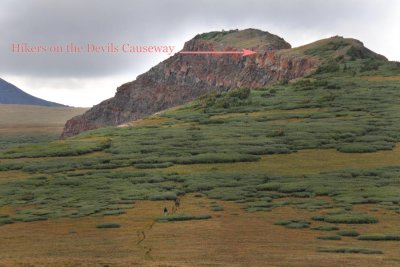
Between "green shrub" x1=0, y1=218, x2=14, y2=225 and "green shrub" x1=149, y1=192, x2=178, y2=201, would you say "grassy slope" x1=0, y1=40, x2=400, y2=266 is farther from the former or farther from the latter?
"green shrub" x1=0, y1=218, x2=14, y2=225

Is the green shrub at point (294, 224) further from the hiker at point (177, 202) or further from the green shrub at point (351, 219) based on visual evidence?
the hiker at point (177, 202)

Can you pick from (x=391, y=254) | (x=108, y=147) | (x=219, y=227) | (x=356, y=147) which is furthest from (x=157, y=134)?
(x=391, y=254)

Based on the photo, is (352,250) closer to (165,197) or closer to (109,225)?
(109,225)

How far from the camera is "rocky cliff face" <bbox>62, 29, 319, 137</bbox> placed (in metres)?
154

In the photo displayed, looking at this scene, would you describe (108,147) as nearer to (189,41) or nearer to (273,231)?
(273,231)

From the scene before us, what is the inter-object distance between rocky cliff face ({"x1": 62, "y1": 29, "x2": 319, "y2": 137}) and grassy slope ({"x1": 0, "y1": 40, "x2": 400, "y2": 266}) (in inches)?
905

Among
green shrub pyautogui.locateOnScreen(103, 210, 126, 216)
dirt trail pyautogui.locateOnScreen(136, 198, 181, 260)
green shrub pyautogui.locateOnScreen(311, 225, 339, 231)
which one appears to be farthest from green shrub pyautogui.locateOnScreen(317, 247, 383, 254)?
green shrub pyautogui.locateOnScreen(103, 210, 126, 216)

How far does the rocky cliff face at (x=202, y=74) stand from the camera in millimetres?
154375

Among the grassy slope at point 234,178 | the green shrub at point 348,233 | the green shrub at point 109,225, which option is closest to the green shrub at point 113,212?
the grassy slope at point 234,178

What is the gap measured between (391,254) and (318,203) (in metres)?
19.1

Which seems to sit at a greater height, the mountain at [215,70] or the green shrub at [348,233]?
the mountain at [215,70]

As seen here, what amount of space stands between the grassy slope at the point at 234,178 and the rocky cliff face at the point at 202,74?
75.4 ft

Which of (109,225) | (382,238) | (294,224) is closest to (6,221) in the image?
(109,225)

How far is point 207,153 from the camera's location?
86.3 meters
